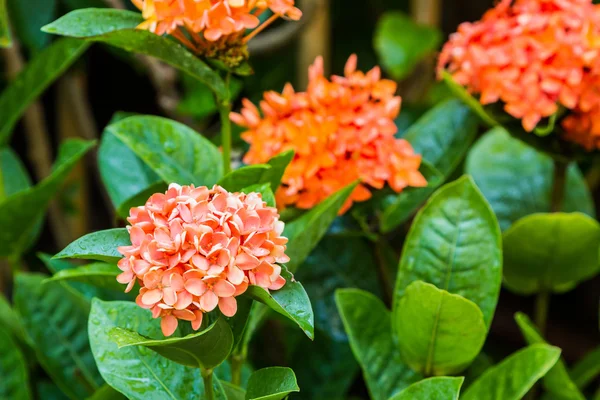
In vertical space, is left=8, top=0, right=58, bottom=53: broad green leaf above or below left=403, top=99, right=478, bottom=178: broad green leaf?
above

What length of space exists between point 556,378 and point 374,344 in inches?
7.5

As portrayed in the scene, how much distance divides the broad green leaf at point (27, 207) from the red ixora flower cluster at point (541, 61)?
44 cm

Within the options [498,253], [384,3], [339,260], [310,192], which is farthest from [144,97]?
[498,253]

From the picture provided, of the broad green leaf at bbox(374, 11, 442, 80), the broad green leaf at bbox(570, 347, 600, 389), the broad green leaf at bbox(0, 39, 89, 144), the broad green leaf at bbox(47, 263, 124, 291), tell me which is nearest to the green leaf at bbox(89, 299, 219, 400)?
the broad green leaf at bbox(47, 263, 124, 291)

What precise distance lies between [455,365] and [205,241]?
12.8 inches

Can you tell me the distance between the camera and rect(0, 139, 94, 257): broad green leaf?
31.4 inches

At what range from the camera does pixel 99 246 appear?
0.50 meters

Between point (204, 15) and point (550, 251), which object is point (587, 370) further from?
point (204, 15)

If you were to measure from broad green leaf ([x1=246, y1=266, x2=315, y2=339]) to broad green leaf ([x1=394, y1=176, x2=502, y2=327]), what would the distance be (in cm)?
23

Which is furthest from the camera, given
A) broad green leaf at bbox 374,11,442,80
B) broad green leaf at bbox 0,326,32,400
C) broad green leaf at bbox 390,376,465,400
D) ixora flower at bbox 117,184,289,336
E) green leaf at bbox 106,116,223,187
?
broad green leaf at bbox 374,11,442,80

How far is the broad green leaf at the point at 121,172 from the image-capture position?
31.5 inches

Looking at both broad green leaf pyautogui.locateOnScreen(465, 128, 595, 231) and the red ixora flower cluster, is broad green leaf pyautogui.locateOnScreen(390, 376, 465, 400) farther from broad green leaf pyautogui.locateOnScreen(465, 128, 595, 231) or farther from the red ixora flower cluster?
broad green leaf pyautogui.locateOnScreen(465, 128, 595, 231)

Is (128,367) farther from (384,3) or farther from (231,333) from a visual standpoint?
(384,3)

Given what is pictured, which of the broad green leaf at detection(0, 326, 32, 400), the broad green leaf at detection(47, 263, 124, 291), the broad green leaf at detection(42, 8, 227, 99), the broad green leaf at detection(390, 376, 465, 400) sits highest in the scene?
the broad green leaf at detection(42, 8, 227, 99)
